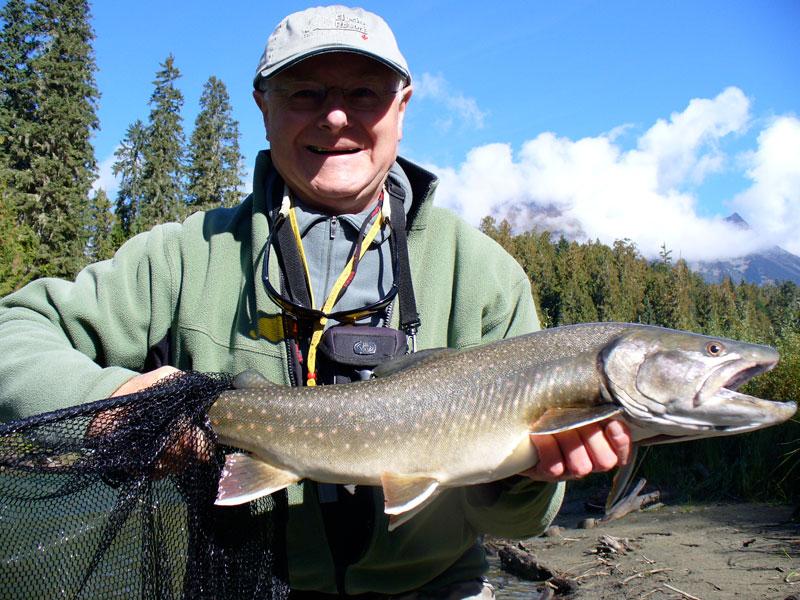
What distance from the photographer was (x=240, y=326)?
336 cm

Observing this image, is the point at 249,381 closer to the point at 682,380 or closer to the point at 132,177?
the point at 682,380

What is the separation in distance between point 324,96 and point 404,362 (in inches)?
52.5

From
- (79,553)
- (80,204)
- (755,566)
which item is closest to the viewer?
(79,553)

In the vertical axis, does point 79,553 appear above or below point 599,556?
above

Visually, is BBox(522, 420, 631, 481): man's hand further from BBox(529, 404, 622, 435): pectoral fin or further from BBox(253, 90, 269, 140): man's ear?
BBox(253, 90, 269, 140): man's ear

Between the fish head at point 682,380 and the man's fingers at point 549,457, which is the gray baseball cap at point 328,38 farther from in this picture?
the man's fingers at point 549,457

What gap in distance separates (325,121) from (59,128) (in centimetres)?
4495

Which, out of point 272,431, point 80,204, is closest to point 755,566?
point 272,431

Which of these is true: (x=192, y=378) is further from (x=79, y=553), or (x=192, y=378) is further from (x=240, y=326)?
(x=79, y=553)

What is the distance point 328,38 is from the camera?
10.8 ft

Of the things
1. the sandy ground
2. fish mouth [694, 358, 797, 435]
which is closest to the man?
fish mouth [694, 358, 797, 435]

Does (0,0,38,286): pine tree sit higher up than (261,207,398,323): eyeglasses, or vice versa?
(0,0,38,286): pine tree

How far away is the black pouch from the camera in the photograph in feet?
10.4

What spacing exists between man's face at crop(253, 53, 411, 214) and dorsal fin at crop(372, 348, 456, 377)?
0.90 m
